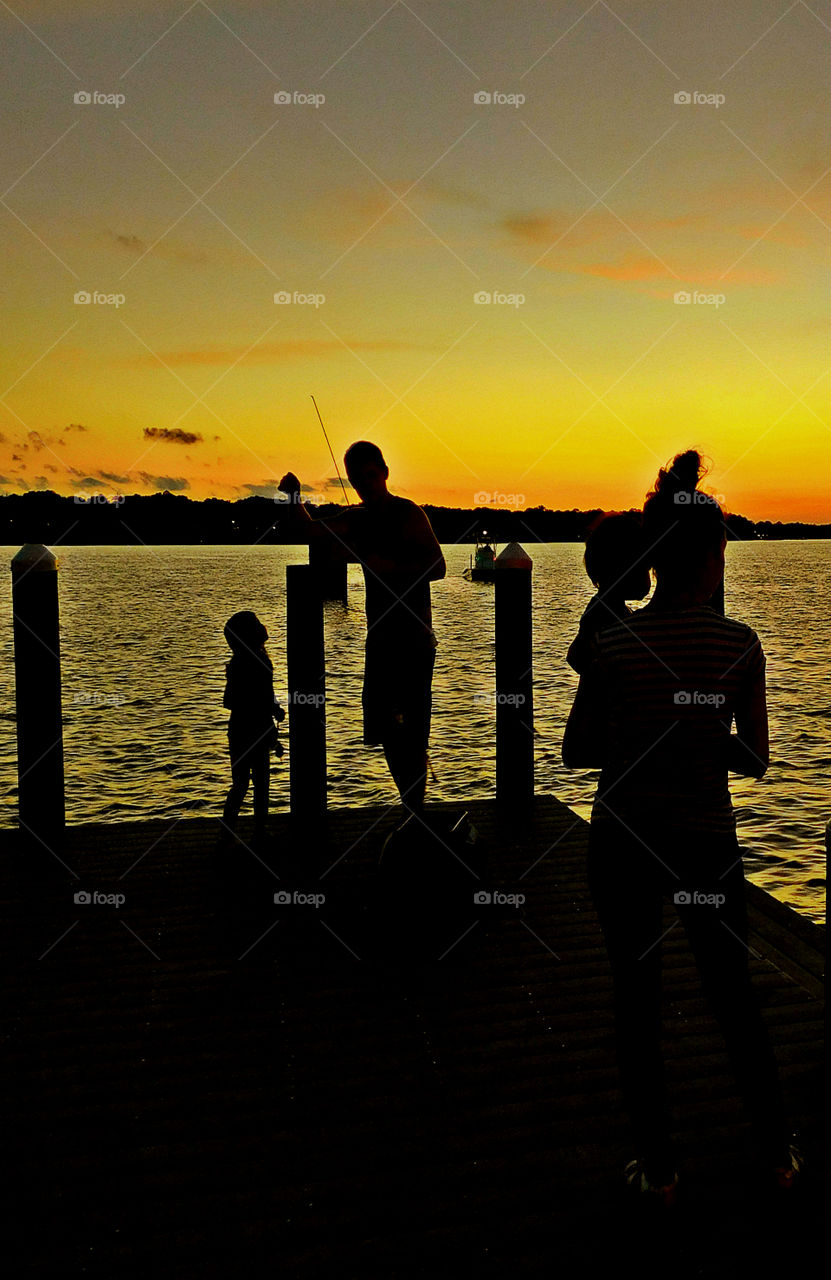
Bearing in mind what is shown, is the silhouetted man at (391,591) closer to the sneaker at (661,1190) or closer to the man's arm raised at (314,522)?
the man's arm raised at (314,522)

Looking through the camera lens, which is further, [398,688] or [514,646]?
[514,646]

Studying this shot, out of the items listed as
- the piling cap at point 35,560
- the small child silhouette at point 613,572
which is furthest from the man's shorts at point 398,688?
the small child silhouette at point 613,572

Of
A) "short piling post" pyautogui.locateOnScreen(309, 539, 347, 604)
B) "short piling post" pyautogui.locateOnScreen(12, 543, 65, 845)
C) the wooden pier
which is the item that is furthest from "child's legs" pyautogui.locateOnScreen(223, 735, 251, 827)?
"short piling post" pyautogui.locateOnScreen(309, 539, 347, 604)

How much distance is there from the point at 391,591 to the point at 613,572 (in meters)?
2.40

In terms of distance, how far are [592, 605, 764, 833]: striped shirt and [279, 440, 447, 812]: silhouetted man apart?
2.64 meters

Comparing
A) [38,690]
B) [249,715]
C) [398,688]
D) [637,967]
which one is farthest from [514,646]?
[637,967]

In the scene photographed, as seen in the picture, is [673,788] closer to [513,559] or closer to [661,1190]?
[661,1190]

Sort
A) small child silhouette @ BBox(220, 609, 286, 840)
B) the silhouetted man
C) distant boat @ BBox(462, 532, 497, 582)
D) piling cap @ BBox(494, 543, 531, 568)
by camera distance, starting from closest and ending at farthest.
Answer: the silhouetted man, small child silhouette @ BBox(220, 609, 286, 840), piling cap @ BBox(494, 543, 531, 568), distant boat @ BBox(462, 532, 497, 582)

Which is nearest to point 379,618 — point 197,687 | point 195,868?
point 195,868

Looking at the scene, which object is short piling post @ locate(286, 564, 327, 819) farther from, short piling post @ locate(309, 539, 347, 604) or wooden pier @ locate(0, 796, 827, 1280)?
wooden pier @ locate(0, 796, 827, 1280)

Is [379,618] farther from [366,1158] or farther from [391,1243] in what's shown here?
[391,1243]

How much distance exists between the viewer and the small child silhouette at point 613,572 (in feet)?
9.73

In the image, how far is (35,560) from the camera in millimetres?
5961

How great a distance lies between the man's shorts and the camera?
17.5 feet
